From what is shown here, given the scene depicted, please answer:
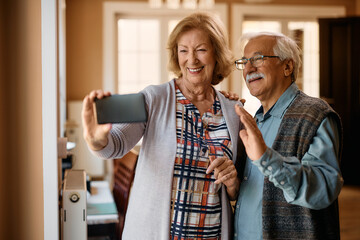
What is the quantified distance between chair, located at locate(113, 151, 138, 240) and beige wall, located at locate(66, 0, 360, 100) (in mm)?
3002

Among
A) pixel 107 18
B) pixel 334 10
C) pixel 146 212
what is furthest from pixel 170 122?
pixel 334 10

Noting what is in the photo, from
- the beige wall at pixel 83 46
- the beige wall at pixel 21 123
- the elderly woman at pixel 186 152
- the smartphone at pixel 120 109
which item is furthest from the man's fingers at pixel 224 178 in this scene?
the beige wall at pixel 83 46

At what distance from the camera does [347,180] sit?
19.5 feet

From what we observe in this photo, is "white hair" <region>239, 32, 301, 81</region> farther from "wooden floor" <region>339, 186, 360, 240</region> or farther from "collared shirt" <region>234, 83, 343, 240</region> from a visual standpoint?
"wooden floor" <region>339, 186, 360, 240</region>

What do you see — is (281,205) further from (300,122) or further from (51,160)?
(51,160)

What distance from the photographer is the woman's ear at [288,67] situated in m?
1.60

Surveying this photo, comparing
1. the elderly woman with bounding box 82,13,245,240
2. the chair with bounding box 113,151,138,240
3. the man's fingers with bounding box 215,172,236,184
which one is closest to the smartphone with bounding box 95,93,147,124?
A: the elderly woman with bounding box 82,13,245,240

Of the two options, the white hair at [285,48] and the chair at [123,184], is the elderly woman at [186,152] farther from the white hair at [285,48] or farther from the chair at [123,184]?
the chair at [123,184]

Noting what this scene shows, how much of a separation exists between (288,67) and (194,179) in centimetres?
56

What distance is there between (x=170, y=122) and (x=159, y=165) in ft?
0.53

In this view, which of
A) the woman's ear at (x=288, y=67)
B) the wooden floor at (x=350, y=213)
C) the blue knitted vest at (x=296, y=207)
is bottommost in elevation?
the wooden floor at (x=350, y=213)

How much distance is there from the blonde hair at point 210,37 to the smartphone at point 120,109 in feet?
1.35

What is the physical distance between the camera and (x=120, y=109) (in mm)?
1307

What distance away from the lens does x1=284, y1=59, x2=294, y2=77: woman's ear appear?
1604 mm
